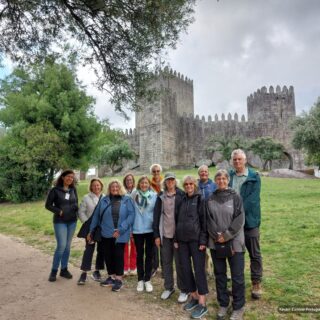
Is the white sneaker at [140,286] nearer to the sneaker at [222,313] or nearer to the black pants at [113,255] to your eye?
the black pants at [113,255]

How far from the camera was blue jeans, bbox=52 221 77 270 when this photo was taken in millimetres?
5707

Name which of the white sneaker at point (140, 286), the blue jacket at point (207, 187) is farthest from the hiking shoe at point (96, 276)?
the blue jacket at point (207, 187)

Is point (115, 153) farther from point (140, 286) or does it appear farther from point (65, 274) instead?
point (140, 286)

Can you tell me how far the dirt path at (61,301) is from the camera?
428cm

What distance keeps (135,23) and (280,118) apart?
4356 cm

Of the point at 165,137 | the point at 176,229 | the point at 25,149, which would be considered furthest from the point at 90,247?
the point at 165,137

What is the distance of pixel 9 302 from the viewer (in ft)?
15.6

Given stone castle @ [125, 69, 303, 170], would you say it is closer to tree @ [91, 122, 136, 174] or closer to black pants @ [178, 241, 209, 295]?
tree @ [91, 122, 136, 174]

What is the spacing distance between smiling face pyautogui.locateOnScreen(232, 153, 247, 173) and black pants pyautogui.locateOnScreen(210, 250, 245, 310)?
3.72 feet

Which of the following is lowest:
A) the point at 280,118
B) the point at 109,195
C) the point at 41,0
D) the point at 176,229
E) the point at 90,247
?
the point at 90,247

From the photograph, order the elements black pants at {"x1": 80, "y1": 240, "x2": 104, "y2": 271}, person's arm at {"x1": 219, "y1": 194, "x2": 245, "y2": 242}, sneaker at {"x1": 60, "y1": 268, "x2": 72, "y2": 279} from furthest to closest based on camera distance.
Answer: sneaker at {"x1": 60, "y1": 268, "x2": 72, "y2": 279} → black pants at {"x1": 80, "y1": 240, "x2": 104, "y2": 271} → person's arm at {"x1": 219, "y1": 194, "x2": 245, "y2": 242}

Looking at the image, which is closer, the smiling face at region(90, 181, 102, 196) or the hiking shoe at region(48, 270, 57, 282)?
the hiking shoe at region(48, 270, 57, 282)

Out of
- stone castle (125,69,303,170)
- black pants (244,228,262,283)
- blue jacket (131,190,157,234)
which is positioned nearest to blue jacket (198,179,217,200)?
blue jacket (131,190,157,234)

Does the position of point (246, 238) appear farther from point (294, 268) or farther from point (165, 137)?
point (165, 137)
